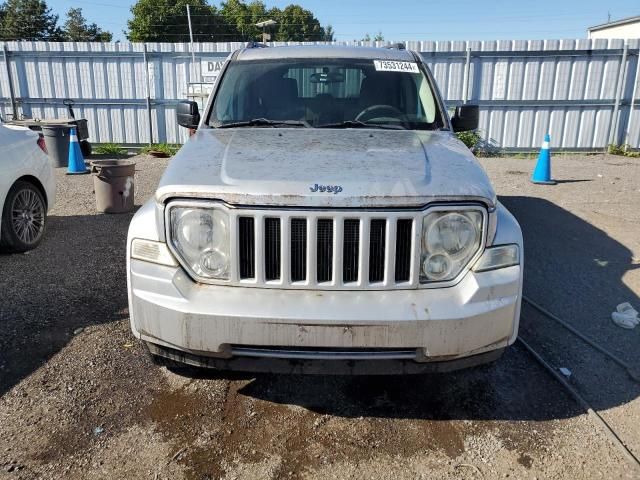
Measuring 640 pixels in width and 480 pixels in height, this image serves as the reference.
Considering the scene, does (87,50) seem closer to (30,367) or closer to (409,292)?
(30,367)

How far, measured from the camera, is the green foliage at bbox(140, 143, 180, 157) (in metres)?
14.5

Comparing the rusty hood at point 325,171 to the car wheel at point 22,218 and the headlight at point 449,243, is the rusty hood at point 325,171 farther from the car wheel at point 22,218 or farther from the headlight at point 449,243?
the car wheel at point 22,218

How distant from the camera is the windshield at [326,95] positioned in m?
3.95

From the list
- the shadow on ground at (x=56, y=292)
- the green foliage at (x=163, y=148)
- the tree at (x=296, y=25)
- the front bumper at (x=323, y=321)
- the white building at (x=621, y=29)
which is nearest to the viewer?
the front bumper at (x=323, y=321)

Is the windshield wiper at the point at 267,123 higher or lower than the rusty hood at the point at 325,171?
higher

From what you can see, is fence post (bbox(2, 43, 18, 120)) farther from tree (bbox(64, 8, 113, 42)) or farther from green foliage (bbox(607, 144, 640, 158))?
tree (bbox(64, 8, 113, 42))

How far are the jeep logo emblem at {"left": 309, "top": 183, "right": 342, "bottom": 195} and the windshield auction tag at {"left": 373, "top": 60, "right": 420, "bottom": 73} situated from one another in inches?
79.9

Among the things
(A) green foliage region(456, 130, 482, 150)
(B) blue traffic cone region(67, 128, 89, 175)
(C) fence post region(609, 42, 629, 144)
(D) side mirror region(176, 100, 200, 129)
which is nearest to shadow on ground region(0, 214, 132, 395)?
(D) side mirror region(176, 100, 200, 129)

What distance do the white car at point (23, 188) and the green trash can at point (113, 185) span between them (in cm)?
93

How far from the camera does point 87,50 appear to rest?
48.5 feet

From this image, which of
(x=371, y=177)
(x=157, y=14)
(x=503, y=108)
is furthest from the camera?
(x=157, y=14)

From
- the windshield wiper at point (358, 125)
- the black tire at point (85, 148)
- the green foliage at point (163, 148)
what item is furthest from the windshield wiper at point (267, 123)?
the green foliage at point (163, 148)

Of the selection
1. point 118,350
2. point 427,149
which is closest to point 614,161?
point 427,149

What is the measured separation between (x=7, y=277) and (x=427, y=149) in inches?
163
